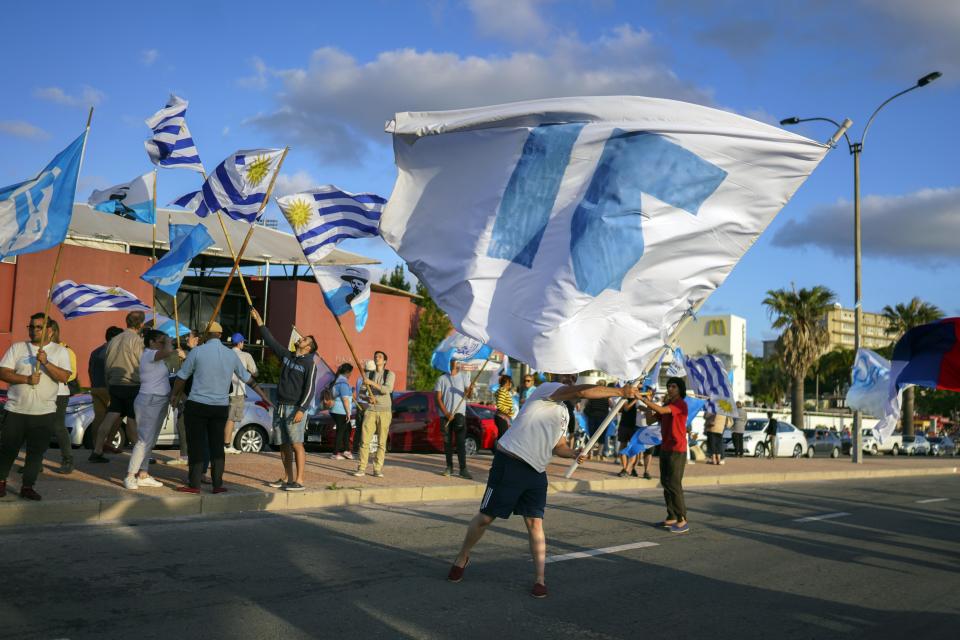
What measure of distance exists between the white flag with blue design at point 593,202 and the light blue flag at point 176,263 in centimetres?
589

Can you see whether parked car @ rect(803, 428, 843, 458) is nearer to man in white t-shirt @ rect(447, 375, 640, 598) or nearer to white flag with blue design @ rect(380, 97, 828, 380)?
white flag with blue design @ rect(380, 97, 828, 380)

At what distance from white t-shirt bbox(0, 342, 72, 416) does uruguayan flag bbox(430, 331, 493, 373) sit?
36.6 feet

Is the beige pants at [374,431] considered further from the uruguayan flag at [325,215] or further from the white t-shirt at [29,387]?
the white t-shirt at [29,387]

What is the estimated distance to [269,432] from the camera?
17.1 m

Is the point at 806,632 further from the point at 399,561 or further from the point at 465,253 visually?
the point at 465,253

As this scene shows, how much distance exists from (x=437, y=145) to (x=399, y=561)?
3656 mm

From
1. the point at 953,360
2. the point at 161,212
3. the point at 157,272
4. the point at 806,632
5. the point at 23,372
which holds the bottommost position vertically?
the point at 806,632

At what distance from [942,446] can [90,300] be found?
190 ft

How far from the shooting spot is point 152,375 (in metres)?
9.98

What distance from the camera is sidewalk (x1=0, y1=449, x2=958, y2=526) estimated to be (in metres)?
8.60

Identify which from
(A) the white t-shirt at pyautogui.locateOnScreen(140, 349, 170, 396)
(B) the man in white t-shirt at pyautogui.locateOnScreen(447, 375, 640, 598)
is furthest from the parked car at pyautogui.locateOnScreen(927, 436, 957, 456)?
(B) the man in white t-shirt at pyautogui.locateOnScreen(447, 375, 640, 598)

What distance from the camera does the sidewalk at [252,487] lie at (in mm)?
8602

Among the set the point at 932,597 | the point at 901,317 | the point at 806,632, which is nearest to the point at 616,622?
the point at 806,632

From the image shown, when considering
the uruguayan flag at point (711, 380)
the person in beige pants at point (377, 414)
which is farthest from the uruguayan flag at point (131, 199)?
the uruguayan flag at point (711, 380)
